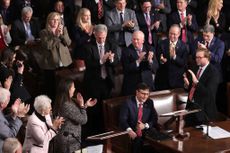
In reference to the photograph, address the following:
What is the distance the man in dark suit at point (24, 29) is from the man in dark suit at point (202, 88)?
2647 mm

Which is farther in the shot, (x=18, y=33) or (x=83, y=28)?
(x=18, y=33)

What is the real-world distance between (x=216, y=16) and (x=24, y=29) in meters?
2.98

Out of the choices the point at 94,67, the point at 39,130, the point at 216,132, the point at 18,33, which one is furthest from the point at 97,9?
the point at 39,130

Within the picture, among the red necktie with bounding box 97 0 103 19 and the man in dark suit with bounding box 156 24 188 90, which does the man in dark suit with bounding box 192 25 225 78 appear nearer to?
the man in dark suit with bounding box 156 24 188 90

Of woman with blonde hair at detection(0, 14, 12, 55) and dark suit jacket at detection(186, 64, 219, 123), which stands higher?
woman with blonde hair at detection(0, 14, 12, 55)

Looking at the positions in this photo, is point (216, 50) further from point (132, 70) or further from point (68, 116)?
point (68, 116)

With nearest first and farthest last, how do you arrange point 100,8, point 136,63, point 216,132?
point 216,132 → point 136,63 → point 100,8

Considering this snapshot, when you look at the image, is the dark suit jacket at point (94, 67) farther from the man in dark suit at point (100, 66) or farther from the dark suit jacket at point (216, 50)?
the dark suit jacket at point (216, 50)

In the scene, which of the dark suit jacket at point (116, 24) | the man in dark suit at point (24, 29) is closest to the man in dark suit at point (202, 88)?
the dark suit jacket at point (116, 24)

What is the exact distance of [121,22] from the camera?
359 inches

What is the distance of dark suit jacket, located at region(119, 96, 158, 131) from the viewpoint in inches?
283

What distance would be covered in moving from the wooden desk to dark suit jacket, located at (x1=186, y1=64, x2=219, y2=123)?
57 centimetres

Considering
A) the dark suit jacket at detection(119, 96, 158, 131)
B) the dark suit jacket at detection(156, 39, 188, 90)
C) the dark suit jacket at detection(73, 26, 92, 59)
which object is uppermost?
the dark suit jacket at detection(73, 26, 92, 59)

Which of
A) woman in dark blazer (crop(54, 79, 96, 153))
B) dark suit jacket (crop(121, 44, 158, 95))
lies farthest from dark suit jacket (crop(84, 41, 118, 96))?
woman in dark blazer (crop(54, 79, 96, 153))
